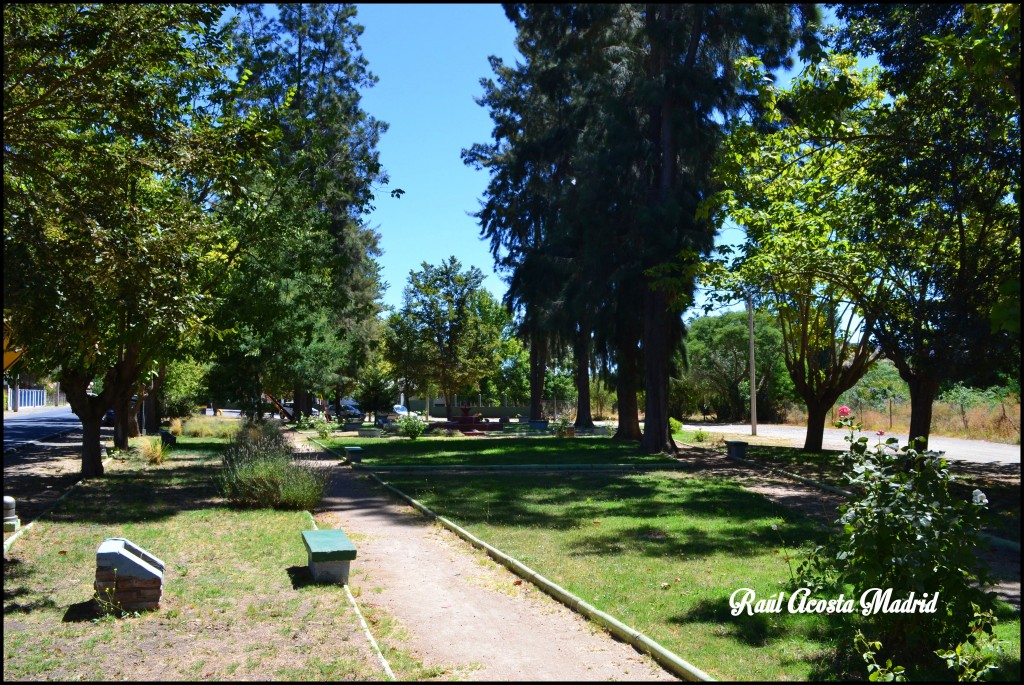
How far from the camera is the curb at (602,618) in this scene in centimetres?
577

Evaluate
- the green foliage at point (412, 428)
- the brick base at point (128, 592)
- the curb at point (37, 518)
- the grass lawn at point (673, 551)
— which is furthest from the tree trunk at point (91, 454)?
the green foliage at point (412, 428)

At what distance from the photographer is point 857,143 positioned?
45.0 ft

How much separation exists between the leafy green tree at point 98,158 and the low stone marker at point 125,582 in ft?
8.98

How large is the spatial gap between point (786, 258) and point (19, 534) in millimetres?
16419

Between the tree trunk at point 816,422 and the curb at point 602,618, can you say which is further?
the tree trunk at point 816,422

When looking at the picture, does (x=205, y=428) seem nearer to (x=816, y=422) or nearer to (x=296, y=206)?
(x=296, y=206)

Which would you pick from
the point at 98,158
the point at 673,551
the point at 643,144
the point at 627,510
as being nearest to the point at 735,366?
the point at 643,144

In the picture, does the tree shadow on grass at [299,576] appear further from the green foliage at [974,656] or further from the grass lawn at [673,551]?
the green foliage at [974,656]

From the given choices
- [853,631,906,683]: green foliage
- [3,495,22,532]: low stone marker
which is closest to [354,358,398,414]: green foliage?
[3,495,22,532]: low stone marker

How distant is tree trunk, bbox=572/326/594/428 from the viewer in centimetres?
3228

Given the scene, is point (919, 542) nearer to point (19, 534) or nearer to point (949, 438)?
point (19, 534)

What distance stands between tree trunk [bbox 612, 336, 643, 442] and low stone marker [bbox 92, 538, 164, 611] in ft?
70.9

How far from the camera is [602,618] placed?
698cm

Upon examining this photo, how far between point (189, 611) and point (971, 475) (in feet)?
61.9
